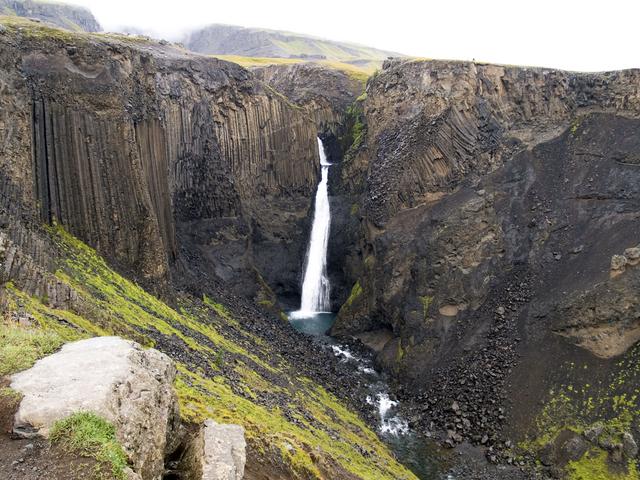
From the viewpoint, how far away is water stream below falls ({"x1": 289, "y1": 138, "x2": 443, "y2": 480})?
26.3 metres

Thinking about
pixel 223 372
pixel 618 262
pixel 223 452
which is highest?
pixel 223 452

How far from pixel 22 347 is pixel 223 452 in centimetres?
431

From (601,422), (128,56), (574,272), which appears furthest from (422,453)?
(128,56)

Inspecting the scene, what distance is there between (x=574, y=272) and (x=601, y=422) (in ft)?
31.2

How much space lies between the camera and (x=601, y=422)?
24672 millimetres

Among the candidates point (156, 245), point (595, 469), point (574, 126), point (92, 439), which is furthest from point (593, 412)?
point (92, 439)

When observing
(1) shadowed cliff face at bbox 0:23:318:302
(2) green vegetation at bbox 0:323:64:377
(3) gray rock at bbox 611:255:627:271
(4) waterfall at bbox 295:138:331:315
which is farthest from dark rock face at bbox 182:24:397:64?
(2) green vegetation at bbox 0:323:64:377

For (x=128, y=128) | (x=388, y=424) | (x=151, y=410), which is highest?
(x=128, y=128)

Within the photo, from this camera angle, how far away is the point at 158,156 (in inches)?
1227

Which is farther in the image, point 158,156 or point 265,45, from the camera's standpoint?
point 265,45

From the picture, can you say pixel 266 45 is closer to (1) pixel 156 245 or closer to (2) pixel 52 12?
(2) pixel 52 12

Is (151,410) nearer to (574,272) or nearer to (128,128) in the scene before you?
(128,128)

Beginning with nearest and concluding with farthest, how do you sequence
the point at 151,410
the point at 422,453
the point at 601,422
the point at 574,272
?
the point at 151,410 < the point at 601,422 < the point at 422,453 < the point at 574,272

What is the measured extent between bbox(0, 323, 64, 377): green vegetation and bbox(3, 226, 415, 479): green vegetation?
1.11 meters
